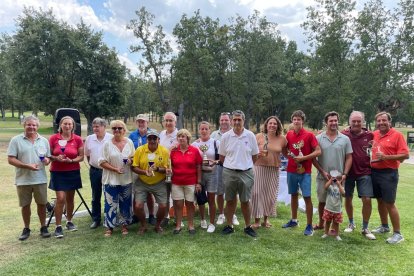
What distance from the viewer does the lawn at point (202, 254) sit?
4.22 metres

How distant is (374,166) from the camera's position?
17.3ft

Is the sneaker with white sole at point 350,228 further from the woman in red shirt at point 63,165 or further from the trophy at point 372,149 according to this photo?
the woman in red shirt at point 63,165

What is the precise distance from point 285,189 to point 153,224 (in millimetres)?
2975

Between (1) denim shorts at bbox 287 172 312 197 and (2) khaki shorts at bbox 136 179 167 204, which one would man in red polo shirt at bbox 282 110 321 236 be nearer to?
(1) denim shorts at bbox 287 172 312 197

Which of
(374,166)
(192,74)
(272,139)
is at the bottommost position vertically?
(374,166)

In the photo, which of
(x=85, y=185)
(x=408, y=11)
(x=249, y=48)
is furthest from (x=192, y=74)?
(x=85, y=185)

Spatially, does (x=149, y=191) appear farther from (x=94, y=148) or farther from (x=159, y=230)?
(x=94, y=148)

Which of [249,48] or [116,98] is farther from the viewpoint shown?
[249,48]

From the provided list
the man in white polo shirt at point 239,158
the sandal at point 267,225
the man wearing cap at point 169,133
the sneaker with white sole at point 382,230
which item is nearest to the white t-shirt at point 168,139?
the man wearing cap at point 169,133

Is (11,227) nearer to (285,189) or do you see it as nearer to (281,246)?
(281,246)

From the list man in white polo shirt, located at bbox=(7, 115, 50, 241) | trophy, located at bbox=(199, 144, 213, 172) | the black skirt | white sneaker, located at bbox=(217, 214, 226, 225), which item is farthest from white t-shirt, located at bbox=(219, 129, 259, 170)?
man in white polo shirt, located at bbox=(7, 115, 50, 241)

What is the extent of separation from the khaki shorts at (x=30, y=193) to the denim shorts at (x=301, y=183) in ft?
12.6

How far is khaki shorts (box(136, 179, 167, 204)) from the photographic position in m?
5.44

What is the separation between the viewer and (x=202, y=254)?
15.4 ft
